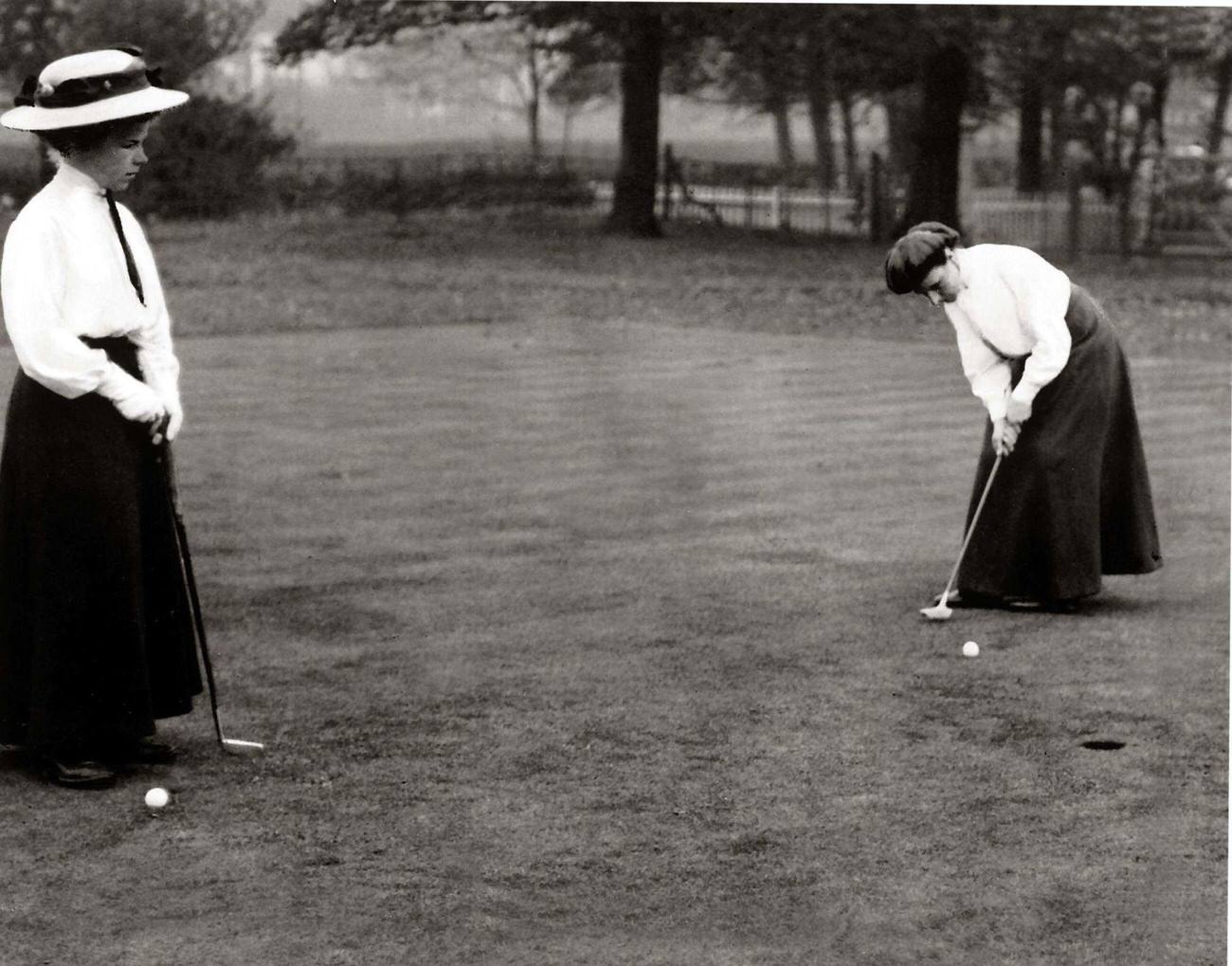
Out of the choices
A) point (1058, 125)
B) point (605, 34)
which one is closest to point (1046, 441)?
point (605, 34)

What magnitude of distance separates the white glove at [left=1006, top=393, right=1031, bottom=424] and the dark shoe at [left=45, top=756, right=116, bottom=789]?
12.2 feet

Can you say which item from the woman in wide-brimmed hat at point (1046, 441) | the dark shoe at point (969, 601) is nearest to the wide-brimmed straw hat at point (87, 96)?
the woman in wide-brimmed hat at point (1046, 441)

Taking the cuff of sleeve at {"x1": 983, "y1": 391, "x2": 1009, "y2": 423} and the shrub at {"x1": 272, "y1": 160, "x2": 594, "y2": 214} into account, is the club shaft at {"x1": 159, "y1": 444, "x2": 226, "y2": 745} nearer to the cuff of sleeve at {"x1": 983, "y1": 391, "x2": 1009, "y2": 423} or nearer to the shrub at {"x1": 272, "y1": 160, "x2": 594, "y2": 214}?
the cuff of sleeve at {"x1": 983, "y1": 391, "x2": 1009, "y2": 423}

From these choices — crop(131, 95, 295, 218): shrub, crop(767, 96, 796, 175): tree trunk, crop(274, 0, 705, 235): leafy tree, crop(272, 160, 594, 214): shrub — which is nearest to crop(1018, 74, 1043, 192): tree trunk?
crop(767, 96, 796, 175): tree trunk

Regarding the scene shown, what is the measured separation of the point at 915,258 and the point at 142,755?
3.06 metres

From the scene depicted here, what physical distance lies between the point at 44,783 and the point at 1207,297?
18.6 metres

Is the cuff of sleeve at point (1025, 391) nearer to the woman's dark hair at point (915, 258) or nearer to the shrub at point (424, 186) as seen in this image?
the woman's dark hair at point (915, 258)

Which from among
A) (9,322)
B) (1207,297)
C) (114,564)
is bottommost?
(1207,297)

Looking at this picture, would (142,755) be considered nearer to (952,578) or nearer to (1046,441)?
(952,578)

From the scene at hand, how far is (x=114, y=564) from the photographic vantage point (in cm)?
571

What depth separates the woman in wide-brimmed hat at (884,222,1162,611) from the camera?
24.9ft

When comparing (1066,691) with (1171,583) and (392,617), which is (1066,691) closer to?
(1171,583)

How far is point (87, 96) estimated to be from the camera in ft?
17.9

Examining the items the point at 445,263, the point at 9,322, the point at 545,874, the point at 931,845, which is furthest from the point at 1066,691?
the point at 445,263
